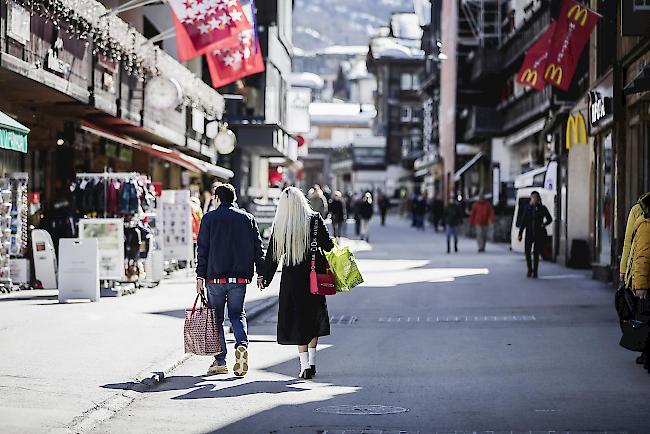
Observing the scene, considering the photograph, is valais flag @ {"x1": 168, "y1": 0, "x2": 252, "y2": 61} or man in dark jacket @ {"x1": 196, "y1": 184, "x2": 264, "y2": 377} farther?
valais flag @ {"x1": 168, "y1": 0, "x2": 252, "y2": 61}

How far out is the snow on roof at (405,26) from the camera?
122 m

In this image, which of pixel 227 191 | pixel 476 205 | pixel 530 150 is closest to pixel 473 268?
pixel 476 205

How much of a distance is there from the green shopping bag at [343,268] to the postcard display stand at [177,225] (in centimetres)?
1419

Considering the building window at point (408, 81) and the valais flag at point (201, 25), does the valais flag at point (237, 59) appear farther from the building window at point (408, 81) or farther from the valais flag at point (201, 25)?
the building window at point (408, 81)

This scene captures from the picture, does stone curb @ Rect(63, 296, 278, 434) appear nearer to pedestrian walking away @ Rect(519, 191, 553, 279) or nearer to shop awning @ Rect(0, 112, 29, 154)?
shop awning @ Rect(0, 112, 29, 154)

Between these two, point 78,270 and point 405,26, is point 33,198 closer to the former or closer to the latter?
point 78,270

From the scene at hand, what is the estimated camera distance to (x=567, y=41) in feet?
89.1

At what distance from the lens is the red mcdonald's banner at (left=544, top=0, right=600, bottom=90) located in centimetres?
2584

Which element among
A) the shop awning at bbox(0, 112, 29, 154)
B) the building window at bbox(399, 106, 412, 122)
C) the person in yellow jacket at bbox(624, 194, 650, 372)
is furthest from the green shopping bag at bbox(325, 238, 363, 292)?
the building window at bbox(399, 106, 412, 122)

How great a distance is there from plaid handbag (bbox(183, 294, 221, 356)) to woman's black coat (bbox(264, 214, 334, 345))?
0.62m

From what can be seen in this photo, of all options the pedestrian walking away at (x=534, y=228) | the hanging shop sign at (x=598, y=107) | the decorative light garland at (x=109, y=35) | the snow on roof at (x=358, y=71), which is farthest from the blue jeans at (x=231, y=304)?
Result: the snow on roof at (x=358, y=71)

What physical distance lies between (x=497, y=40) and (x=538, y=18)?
13899 millimetres

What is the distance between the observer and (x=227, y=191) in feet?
39.6

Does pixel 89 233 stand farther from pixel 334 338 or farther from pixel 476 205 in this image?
pixel 476 205
